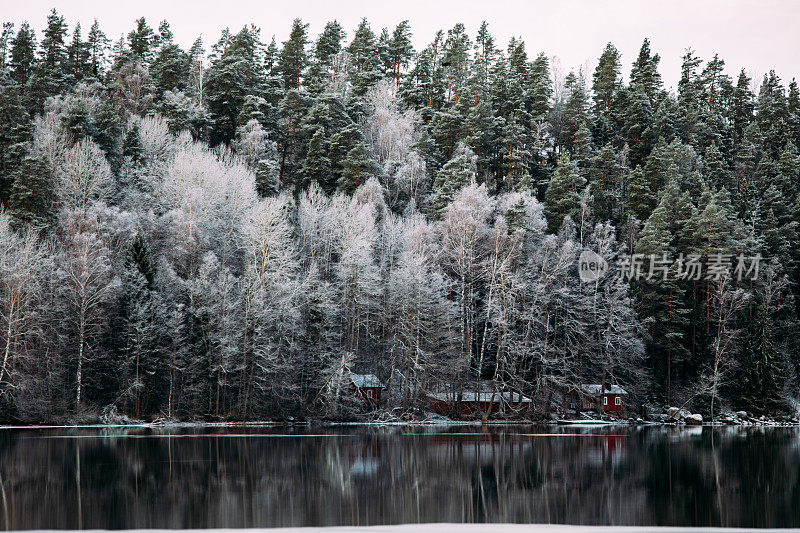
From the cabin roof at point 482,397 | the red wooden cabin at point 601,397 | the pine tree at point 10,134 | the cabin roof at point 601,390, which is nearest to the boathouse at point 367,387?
the cabin roof at point 482,397

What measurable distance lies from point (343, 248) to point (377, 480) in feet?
124

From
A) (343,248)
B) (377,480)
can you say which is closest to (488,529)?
(377,480)

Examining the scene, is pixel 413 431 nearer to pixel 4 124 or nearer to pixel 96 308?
pixel 96 308

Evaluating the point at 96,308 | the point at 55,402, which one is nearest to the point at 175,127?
the point at 96,308

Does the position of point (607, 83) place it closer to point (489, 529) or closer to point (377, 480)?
point (377, 480)

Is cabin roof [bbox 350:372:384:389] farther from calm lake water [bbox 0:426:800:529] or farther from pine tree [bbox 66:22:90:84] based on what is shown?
pine tree [bbox 66:22:90:84]

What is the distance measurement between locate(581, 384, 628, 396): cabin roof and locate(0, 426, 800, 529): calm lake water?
16888mm

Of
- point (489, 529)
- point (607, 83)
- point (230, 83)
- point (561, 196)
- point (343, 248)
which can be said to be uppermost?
point (607, 83)

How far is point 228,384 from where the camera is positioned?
174ft

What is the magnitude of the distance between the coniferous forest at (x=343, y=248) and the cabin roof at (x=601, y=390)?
47.7 inches

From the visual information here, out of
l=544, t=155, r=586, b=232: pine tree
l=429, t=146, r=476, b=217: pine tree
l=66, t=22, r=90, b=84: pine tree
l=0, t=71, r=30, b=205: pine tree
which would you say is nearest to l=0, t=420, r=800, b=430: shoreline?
l=429, t=146, r=476, b=217: pine tree

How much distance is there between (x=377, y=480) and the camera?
2602 centimetres

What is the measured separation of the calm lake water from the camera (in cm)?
1978

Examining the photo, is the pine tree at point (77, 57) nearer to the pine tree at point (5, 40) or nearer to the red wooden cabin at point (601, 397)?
the pine tree at point (5, 40)
